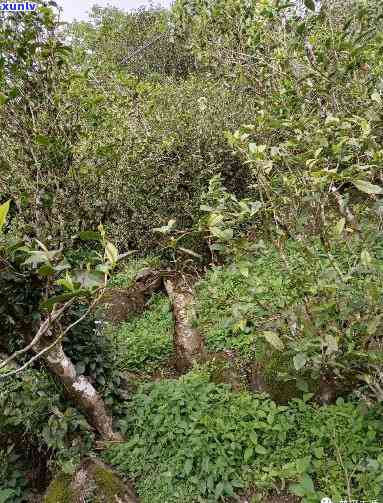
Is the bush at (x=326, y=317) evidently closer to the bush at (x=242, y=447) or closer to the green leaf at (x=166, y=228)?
the bush at (x=242, y=447)

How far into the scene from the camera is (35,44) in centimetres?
325

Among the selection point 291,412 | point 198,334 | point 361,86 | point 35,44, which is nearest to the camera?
point 291,412

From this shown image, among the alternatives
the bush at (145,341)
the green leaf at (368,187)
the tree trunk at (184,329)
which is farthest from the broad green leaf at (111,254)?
the tree trunk at (184,329)

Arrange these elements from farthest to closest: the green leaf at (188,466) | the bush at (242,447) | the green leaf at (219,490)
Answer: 1. the green leaf at (188,466)
2. the green leaf at (219,490)
3. the bush at (242,447)

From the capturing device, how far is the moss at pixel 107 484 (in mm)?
2703

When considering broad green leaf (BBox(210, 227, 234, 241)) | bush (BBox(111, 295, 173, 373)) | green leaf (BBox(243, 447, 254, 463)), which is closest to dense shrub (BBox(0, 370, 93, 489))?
bush (BBox(111, 295, 173, 373))

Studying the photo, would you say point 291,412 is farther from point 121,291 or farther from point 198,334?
point 121,291

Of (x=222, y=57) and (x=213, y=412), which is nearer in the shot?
(x=213, y=412)

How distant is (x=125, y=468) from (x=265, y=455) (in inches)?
40.9

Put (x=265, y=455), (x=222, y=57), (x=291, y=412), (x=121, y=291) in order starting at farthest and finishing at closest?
(x=222, y=57), (x=121, y=291), (x=291, y=412), (x=265, y=455)

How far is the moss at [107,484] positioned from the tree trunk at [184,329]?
4.65 ft

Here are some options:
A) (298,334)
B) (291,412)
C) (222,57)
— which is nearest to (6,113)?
(298,334)

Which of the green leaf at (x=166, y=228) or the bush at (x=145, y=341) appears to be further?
the bush at (x=145, y=341)

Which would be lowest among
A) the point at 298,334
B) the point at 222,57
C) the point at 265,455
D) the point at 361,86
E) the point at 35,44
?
the point at 265,455
